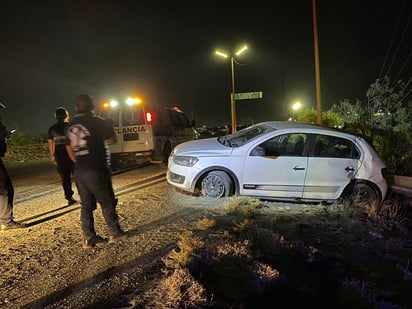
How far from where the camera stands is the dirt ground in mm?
3219

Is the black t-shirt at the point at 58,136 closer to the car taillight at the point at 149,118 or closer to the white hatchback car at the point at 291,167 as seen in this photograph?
the white hatchback car at the point at 291,167

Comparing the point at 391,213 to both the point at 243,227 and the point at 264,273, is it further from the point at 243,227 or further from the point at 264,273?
the point at 264,273

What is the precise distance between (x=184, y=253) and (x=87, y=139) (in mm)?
1816

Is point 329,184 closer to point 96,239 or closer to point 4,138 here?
point 96,239

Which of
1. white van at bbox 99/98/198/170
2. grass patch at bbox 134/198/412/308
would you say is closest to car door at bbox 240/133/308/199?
grass patch at bbox 134/198/412/308

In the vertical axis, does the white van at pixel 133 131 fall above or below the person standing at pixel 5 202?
above

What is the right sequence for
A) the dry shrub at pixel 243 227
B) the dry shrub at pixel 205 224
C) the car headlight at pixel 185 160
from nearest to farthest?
the dry shrub at pixel 243 227
the dry shrub at pixel 205 224
the car headlight at pixel 185 160

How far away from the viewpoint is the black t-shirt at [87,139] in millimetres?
4293

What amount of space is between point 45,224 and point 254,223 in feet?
10.4

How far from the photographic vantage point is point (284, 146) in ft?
21.4

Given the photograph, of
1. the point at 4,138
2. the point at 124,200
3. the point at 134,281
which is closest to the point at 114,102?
the point at 124,200

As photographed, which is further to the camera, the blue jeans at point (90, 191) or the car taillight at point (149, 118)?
the car taillight at point (149, 118)

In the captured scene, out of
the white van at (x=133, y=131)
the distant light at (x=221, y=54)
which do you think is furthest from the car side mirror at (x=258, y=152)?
the distant light at (x=221, y=54)

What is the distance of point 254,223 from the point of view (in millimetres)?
5211
